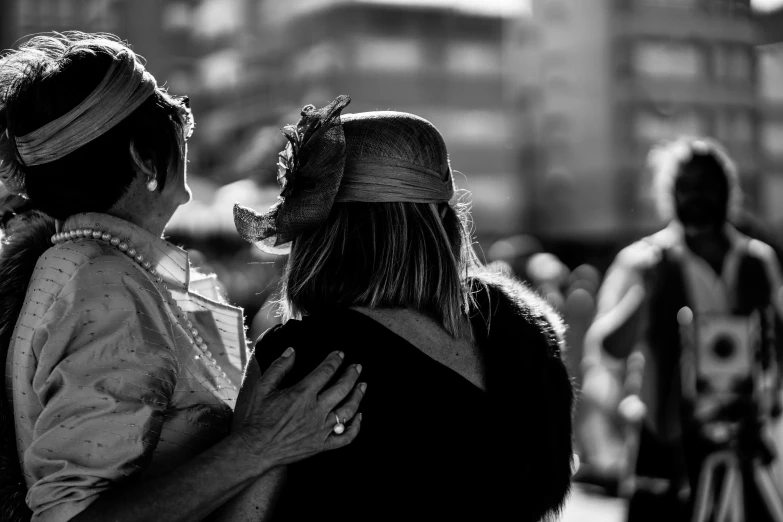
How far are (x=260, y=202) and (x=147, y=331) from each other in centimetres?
1120

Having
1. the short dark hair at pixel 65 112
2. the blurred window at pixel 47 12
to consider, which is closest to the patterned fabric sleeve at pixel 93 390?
the short dark hair at pixel 65 112

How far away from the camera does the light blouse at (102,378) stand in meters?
1.71

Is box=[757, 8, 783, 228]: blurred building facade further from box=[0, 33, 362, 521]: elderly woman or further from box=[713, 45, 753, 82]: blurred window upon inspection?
box=[0, 33, 362, 521]: elderly woman

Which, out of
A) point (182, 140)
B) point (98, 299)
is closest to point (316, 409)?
point (98, 299)

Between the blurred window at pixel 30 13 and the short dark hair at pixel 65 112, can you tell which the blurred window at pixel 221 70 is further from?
the short dark hair at pixel 65 112

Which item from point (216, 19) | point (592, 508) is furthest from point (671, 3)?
point (592, 508)

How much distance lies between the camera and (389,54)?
57750mm

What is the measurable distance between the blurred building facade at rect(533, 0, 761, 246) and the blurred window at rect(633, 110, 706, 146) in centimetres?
5

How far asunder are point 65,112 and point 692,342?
10.9ft

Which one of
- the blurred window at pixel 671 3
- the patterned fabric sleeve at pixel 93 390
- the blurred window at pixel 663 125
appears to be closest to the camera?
the patterned fabric sleeve at pixel 93 390

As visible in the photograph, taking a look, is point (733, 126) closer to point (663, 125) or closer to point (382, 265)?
point (663, 125)

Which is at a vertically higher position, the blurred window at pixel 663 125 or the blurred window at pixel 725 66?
the blurred window at pixel 725 66

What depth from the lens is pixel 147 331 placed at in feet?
6.03

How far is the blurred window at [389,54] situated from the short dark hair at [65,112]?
5479 cm
